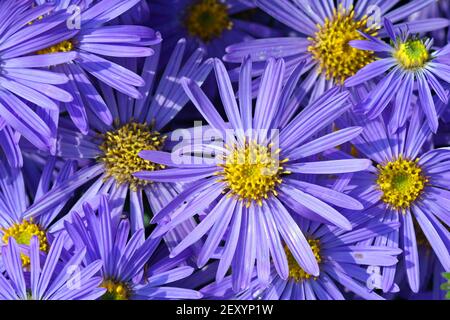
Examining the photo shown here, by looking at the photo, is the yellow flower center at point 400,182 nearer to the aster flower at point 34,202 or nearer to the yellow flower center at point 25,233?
the aster flower at point 34,202

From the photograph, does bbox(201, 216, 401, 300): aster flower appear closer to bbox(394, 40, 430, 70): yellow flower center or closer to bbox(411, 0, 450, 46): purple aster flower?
bbox(394, 40, 430, 70): yellow flower center

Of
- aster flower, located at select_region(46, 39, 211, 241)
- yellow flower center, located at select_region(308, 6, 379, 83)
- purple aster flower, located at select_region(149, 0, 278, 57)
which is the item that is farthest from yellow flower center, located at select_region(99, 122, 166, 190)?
yellow flower center, located at select_region(308, 6, 379, 83)

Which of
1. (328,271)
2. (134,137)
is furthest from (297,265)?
(134,137)

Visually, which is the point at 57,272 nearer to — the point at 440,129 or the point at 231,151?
the point at 231,151

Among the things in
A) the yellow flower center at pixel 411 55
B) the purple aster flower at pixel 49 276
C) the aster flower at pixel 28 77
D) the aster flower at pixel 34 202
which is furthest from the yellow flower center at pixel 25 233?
the yellow flower center at pixel 411 55

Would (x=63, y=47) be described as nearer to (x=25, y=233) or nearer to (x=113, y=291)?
(x=25, y=233)

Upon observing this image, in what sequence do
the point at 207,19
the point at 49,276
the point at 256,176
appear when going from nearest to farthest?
the point at 49,276 → the point at 256,176 → the point at 207,19
